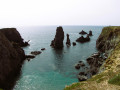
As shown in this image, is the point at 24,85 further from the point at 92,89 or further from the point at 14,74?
the point at 92,89

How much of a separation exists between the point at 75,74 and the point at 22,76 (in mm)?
23102

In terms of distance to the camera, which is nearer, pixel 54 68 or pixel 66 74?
pixel 66 74

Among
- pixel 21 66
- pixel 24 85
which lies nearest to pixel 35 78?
pixel 24 85

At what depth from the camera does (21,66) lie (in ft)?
188

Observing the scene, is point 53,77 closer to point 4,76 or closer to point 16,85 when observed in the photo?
point 16,85

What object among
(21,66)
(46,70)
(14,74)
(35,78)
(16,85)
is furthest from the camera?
(21,66)

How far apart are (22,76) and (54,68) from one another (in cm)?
1560

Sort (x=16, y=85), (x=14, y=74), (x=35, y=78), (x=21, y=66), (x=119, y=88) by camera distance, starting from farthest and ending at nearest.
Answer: (x=21, y=66)
(x=14, y=74)
(x=35, y=78)
(x=16, y=85)
(x=119, y=88)

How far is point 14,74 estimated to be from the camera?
155ft

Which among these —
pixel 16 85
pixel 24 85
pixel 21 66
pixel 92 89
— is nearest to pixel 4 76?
pixel 16 85

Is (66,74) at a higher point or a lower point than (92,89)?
lower

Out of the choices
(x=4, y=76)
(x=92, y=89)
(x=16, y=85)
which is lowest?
(x=16, y=85)

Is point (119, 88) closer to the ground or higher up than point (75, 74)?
higher up

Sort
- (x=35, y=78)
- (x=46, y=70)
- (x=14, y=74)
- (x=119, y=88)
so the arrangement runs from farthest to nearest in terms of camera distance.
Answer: (x=46, y=70) → (x=14, y=74) → (x=35, y=78) → (x=119, y=88)
